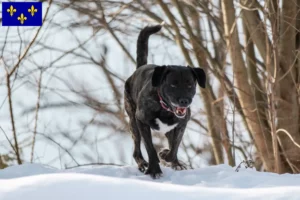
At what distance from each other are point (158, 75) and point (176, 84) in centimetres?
18

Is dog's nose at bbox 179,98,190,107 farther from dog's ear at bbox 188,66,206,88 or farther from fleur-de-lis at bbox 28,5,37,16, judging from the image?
fleur-de-lis at bbox 28,5,37,16

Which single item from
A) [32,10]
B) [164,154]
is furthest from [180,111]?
[32,10]

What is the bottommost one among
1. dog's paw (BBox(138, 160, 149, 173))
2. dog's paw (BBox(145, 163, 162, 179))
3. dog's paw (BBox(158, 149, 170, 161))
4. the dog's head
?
dog's paw (BBox(138, 160, 149, 173))

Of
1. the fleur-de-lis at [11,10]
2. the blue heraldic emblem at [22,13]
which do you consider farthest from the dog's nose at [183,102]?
the fleur-de-lis at [11,10]

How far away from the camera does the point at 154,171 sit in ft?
24.6

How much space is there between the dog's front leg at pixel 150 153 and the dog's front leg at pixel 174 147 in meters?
0.24

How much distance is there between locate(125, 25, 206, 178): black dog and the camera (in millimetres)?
7387

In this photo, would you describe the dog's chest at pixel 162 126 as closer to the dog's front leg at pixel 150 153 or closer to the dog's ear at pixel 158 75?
the dog's front leg at pixel 150 153

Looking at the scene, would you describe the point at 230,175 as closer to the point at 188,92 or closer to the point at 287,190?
the point at 188,92

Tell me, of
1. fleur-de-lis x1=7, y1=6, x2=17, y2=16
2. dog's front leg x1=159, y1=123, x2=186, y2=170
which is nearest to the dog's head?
dog's front leg x1=159, y1=123, x2=186, y2=170

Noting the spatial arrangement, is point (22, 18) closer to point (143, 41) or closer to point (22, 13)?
point (22, 13)

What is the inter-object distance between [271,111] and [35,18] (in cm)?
446

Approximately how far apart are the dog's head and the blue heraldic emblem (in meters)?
5.00

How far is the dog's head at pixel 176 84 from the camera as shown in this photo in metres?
7.32
